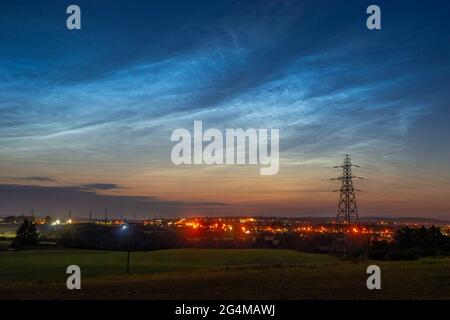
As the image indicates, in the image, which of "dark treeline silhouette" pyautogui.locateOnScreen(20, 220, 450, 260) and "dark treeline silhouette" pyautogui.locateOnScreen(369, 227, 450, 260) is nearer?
"dark treeline silhouette" pyautogui.locateOnScreen(369, 227, 450, 260)

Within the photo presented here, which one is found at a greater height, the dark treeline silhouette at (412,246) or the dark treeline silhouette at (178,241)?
the dark treeline silhouette at (412,246)

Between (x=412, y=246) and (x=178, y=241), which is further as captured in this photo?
(x=178, y=241)

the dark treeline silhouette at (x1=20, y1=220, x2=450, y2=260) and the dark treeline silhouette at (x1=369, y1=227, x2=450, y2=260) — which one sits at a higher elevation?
the dark treeline silhouette at (x1=369, y1=227, x2=450, y2=260)

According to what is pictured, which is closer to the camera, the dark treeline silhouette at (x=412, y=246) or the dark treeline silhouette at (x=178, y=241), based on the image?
the dark treeline silhouette at (x=412, y=246)

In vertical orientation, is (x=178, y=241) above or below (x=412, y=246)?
below
